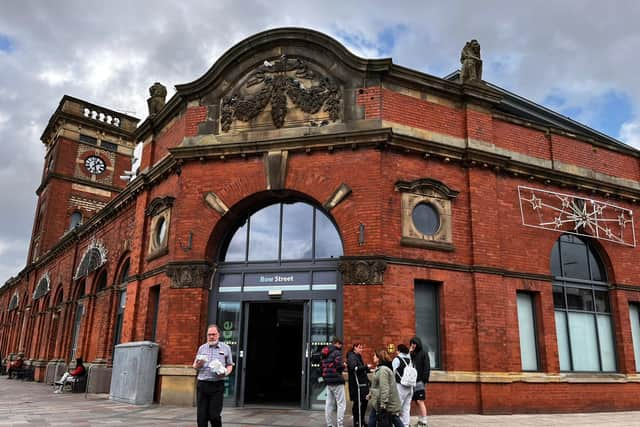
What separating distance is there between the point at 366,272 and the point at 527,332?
16.8 feet

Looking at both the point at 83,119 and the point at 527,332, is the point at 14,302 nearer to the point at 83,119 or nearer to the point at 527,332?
the point at 83,119

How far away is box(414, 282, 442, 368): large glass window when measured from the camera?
12.4 metres

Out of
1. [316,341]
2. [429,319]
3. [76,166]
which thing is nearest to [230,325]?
[316,341]

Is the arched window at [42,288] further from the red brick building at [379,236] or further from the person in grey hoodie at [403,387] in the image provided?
the person in grey hoodie at [403,387]

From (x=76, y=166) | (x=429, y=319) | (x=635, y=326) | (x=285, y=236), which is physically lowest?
(x=429, y=319)

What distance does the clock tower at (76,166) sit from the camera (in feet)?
125

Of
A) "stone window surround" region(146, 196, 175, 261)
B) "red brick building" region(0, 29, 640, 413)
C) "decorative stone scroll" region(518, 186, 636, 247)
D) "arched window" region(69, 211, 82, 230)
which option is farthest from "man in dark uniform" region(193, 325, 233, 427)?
"arched window" region(69, 211, 82, 230)

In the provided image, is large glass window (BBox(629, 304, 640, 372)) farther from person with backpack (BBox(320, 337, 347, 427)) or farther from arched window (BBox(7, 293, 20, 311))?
arched window (BBox(7, 293, 20, 311))

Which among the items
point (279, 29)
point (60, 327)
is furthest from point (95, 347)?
point (279, 29)

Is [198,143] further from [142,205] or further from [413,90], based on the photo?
[413,90]

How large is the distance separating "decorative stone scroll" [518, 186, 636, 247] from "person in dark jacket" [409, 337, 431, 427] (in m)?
6.05

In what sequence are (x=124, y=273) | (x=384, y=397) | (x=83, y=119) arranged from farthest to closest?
(x=83, y=119) → (x=124, y=273) → (x=384, y=397)

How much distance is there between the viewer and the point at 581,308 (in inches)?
587

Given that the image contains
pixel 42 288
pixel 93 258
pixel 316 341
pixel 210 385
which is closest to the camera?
pixel 210 385
